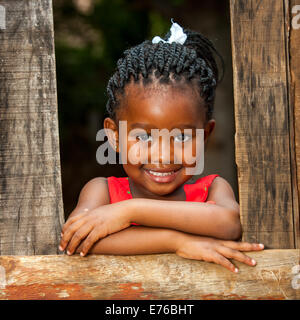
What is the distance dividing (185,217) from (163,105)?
0.52 metres

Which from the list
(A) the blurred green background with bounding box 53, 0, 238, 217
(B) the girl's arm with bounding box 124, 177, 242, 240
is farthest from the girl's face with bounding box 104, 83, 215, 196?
(A) the blurred green background with bounding box 53, 0, 238, 217

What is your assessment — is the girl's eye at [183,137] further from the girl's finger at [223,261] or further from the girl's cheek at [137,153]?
the girl's finger at [223,261]

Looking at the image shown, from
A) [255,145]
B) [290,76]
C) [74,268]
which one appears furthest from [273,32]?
[74,268]

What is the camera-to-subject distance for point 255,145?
6.82 ft

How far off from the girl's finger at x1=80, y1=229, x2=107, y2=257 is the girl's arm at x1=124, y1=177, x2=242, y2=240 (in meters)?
0.14

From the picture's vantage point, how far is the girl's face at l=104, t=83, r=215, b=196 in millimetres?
2281

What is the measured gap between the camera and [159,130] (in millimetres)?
2279

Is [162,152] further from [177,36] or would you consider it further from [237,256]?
[177,36]

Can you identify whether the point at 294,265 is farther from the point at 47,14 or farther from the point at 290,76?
the point at 47,14

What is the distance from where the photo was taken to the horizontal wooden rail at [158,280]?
2.08 metres

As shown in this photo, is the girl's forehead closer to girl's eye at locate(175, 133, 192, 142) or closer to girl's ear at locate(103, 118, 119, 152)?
girl's eye at locate(175, 133, 192, 142)

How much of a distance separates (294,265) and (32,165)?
117 cm

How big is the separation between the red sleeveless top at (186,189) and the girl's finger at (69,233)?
0.48 metres

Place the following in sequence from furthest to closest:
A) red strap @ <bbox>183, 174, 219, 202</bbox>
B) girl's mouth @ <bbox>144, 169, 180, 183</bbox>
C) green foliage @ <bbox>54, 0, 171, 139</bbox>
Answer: green foliage @ <bbox>54, 0, 171, 139</bbox>
red strap @ <bbox>183, 174, 219, 202</bbox>
girl's mouth @ <bbox>144, 169, 180, 183</bbox>
